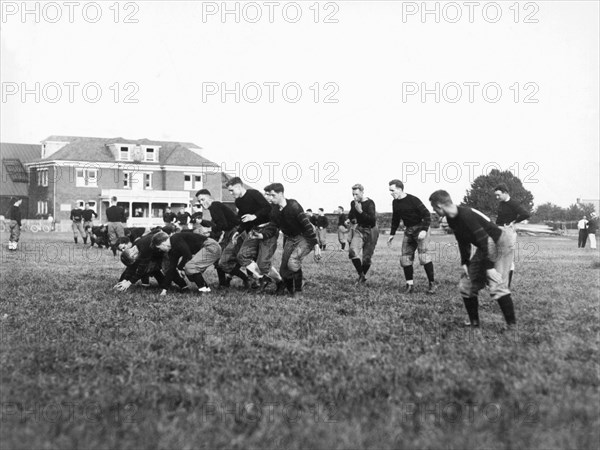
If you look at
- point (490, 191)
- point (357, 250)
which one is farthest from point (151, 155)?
point (357, 250)

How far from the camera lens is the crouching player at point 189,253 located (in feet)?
34.9

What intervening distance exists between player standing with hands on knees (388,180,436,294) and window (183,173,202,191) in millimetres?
55406

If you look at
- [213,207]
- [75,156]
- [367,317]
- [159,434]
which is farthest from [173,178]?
[159,434]

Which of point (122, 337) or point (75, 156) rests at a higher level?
point (75, 156)

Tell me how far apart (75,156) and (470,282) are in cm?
5959

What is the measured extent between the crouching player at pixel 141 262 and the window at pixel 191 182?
55.3 m

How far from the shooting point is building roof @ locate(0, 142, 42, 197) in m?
70.9

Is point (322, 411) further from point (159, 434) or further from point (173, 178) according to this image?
point (173, 178)

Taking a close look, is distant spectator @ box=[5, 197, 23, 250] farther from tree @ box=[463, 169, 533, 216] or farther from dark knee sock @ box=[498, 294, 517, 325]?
tree @ box=[463, 169, 533, 216]

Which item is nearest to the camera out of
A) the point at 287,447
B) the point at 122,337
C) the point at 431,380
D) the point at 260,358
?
the point at 287,447

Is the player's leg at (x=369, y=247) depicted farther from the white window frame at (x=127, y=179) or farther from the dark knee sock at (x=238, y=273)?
the white window frame at (x=127, y=179)

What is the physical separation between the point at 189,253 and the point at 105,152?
56.8m

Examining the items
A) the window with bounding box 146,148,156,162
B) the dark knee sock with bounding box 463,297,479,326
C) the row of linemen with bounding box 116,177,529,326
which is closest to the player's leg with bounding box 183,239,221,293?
the row of linemen with bounding box 116,177,529,326

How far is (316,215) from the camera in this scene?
30.6 meters
